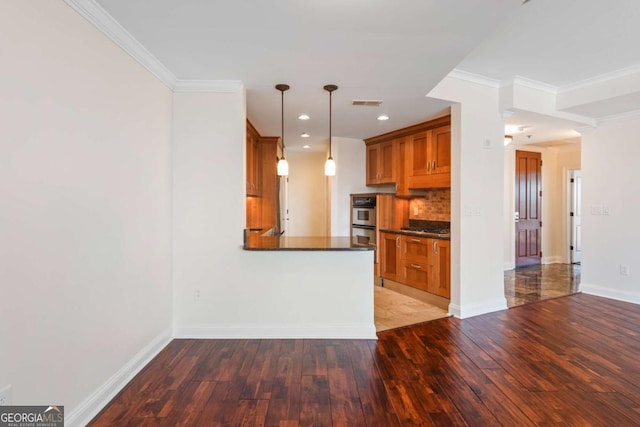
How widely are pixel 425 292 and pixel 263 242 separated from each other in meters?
2.33

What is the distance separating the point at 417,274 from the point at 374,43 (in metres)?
3.04

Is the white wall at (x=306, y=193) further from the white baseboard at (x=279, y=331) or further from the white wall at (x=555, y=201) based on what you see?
the white wall at (x=555, y=201)

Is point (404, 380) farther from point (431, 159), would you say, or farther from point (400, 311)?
point (431, 159)

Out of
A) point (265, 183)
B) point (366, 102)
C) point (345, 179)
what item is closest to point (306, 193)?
point (345, 179)

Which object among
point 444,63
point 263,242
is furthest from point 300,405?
point 444,63

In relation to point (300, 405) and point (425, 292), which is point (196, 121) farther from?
point (425, 292)

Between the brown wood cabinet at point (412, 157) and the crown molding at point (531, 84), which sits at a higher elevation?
the crown molding at point (531, 84)

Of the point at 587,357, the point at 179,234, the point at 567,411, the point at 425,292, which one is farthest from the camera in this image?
the point at 425,292

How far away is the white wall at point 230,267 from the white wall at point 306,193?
4.02 meters

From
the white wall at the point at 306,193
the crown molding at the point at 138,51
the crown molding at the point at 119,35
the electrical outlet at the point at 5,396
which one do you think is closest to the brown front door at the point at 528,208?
the white wall at the point at 306,193

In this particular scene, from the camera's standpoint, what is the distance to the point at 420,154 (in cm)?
448

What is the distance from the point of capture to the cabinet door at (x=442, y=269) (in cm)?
380

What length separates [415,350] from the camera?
2750 mm

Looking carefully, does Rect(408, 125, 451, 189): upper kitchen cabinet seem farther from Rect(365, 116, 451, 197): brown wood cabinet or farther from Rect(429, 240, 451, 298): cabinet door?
Rect(429, 240, 451, 298): cabinet door
